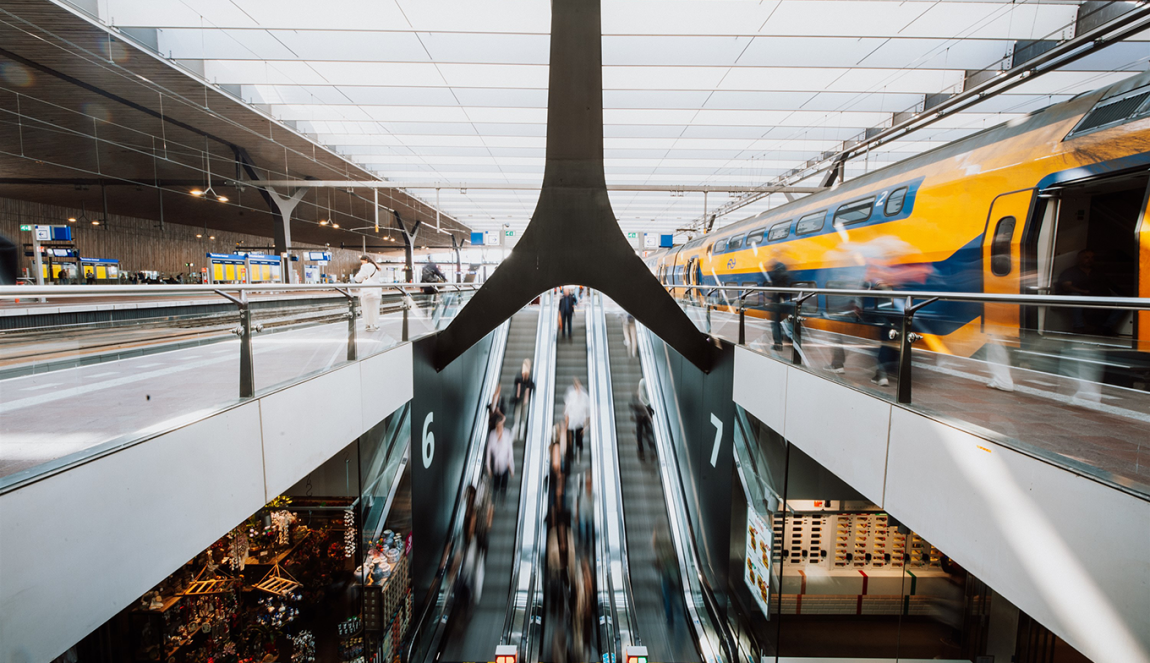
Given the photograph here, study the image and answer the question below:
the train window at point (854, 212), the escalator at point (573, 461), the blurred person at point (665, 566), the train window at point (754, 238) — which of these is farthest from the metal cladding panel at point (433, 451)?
the train window at point (754, 238)

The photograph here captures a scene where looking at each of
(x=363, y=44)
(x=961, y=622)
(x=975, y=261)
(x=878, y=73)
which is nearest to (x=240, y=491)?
(x=975, y=261)

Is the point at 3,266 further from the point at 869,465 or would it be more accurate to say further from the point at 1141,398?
the point at 1141,398

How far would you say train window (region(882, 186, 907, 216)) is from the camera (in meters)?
6.39

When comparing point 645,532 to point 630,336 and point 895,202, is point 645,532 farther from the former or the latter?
point 895,202

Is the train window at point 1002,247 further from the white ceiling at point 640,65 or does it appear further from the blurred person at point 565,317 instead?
the blurred person at point 565,317

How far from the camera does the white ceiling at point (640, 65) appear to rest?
6988 mm

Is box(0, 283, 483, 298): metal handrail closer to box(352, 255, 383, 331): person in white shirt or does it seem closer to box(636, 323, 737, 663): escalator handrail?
box(352, 255, 383, 331): person in white shirt

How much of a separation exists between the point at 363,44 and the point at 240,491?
764 centimetres

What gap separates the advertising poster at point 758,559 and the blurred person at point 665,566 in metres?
1.25

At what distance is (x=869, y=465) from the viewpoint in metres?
3.75

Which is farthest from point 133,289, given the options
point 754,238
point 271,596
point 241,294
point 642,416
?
point 754,238

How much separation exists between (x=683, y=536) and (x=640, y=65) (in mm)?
8303

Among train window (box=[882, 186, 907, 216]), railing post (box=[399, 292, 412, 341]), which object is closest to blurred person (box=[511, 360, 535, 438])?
railing post (box=[399, 292, 412, 341])

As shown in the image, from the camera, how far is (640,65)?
8492mm
